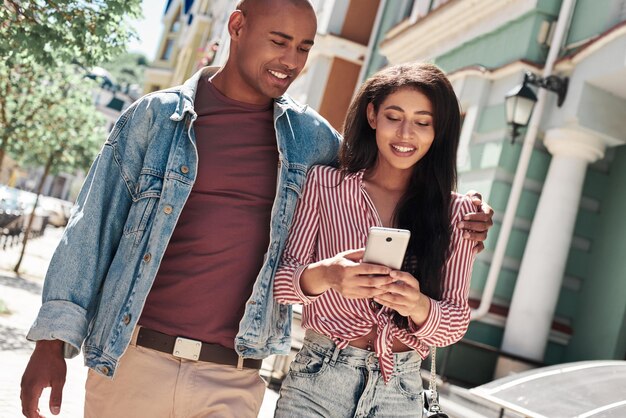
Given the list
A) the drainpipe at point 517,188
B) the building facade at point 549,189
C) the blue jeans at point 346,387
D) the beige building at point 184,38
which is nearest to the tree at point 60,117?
the beige building at point 184,38

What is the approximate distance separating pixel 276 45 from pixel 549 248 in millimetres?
6510

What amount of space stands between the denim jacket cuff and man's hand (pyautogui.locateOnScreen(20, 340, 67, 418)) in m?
0.04

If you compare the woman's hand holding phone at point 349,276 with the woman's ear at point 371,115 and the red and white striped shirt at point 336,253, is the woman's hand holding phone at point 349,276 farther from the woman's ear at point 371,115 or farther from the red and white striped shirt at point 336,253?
the woman's ear at point 371,115

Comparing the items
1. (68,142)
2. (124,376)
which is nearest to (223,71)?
(124,376)

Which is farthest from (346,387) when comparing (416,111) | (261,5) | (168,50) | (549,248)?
(168,50)

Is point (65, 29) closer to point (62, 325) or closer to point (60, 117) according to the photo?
point (62, 325)

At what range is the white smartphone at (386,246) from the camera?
2.69 metres

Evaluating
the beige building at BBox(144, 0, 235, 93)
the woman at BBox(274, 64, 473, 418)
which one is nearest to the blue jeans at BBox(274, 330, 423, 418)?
the woman at BBox(274, 64, 473, 418)

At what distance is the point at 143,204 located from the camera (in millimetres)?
3316

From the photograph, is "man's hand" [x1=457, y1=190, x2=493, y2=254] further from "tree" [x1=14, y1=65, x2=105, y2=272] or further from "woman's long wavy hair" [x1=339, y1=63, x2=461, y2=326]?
"tree" [x1=14, y1=65, x2=105, y2=272]

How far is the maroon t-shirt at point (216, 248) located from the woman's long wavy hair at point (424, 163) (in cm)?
35

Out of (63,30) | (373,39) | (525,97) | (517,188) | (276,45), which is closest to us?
(276,45)

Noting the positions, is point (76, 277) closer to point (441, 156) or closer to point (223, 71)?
point (223, 71)

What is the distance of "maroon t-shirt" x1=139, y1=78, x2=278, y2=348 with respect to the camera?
3250mm
